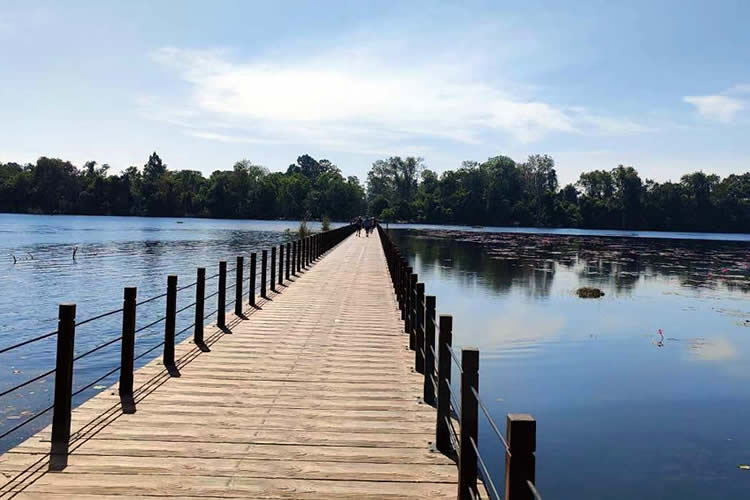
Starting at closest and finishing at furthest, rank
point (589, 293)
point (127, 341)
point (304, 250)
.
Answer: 1. point (127, 341)
2. point (304, 250)
3. point (589, 293)

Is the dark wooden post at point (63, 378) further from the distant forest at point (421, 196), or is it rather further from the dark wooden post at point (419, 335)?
the distant forest at point (421, 196)

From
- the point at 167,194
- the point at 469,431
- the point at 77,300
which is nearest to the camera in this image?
the point at 469,431

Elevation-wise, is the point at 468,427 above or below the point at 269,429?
above

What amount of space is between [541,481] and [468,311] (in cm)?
1505

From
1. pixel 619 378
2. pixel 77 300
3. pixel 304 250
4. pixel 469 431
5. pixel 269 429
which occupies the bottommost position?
pixel 619 378

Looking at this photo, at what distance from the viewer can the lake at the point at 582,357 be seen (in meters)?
9.52

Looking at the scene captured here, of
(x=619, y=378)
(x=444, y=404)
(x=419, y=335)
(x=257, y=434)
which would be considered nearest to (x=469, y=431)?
(x=444, y=404)

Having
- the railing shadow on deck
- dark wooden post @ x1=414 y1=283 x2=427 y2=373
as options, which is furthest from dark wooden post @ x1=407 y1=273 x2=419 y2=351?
the railing shadow on deck

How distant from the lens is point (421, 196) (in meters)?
155

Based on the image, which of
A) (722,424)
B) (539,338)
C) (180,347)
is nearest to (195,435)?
(180,347)

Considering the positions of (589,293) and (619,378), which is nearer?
(619,378)

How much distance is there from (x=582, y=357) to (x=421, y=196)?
456ft

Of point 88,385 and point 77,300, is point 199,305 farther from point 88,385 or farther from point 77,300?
point 77,300

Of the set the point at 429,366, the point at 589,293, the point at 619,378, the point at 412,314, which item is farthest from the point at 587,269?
the point at 429,366
